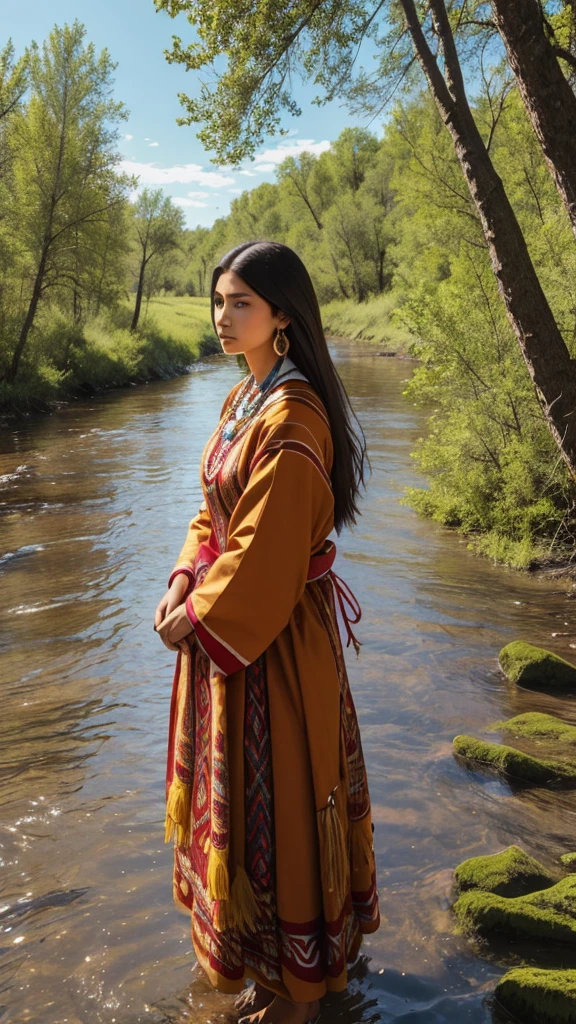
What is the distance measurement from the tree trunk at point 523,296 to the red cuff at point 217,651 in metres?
4.62

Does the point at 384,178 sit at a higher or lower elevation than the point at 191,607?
higher

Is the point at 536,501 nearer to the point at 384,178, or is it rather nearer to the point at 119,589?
the point at 119,589

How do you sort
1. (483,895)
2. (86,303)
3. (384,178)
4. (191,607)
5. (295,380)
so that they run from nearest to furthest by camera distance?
(191,607) → (295,380) → (483,895) → (86,303) → (384,178)

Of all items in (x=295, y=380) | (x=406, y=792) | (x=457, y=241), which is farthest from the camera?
(x=457, y=241)

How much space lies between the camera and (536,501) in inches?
334

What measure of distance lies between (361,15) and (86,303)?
76.6 feet

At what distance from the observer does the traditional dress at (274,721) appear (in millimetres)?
2041

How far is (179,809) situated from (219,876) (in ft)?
0.96

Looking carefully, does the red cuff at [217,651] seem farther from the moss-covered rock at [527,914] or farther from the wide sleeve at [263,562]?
the moss-covered rock at [527,914]

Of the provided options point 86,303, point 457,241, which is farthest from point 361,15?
point 86,303

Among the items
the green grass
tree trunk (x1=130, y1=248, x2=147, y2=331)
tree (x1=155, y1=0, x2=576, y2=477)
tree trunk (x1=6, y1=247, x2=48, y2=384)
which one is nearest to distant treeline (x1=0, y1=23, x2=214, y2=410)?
tree trunk (x1=6, y1=247, x2=48, y2=384)

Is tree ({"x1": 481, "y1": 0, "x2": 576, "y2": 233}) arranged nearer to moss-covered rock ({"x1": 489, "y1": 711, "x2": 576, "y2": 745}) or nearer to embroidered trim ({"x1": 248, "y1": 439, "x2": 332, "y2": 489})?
moss-covered rock ({"x1": 489, "y1": 711, "x2": 576, "y2": 745})

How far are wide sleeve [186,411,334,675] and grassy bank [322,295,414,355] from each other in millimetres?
32956

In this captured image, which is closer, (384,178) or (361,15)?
(361,15)
